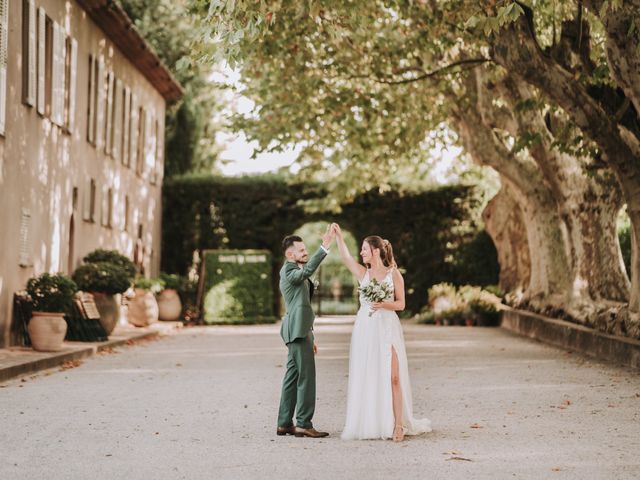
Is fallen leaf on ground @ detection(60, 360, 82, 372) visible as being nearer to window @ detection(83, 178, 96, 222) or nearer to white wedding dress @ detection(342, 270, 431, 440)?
white wedding dress @ detection(342, 270, 431, 440)

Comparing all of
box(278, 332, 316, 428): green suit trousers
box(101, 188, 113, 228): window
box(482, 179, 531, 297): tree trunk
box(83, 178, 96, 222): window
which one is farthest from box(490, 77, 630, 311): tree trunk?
box(278, 332, 316, 428): green suit trousers

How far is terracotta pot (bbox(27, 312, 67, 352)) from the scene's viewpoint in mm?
17859

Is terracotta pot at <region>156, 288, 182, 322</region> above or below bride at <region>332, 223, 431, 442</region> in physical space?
above

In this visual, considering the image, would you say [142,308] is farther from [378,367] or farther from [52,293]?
[378,367]

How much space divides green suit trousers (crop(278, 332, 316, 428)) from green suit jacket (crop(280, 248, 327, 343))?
9 cm

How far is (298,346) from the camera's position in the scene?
9680 mm

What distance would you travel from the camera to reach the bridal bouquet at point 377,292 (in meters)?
9.83

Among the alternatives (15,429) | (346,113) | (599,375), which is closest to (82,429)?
(15,429)

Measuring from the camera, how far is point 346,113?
24484 mm

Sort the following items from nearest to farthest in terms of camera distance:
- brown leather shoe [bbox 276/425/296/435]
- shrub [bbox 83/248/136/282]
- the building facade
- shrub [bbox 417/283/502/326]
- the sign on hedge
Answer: brown leather shoe [bbox 276/425/296/435], the building facade, shrub [bbox 83/248/136/282], shrub [bbox 417/283/502/326], the sign on hedge

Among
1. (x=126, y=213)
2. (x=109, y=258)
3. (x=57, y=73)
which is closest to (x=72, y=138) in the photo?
(x=57, y=73)

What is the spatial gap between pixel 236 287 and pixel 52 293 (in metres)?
14.6

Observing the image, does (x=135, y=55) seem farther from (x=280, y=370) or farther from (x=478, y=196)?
(x=280, y=370)

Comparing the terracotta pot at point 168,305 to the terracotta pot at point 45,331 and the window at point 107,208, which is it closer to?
the window at point 107,208
